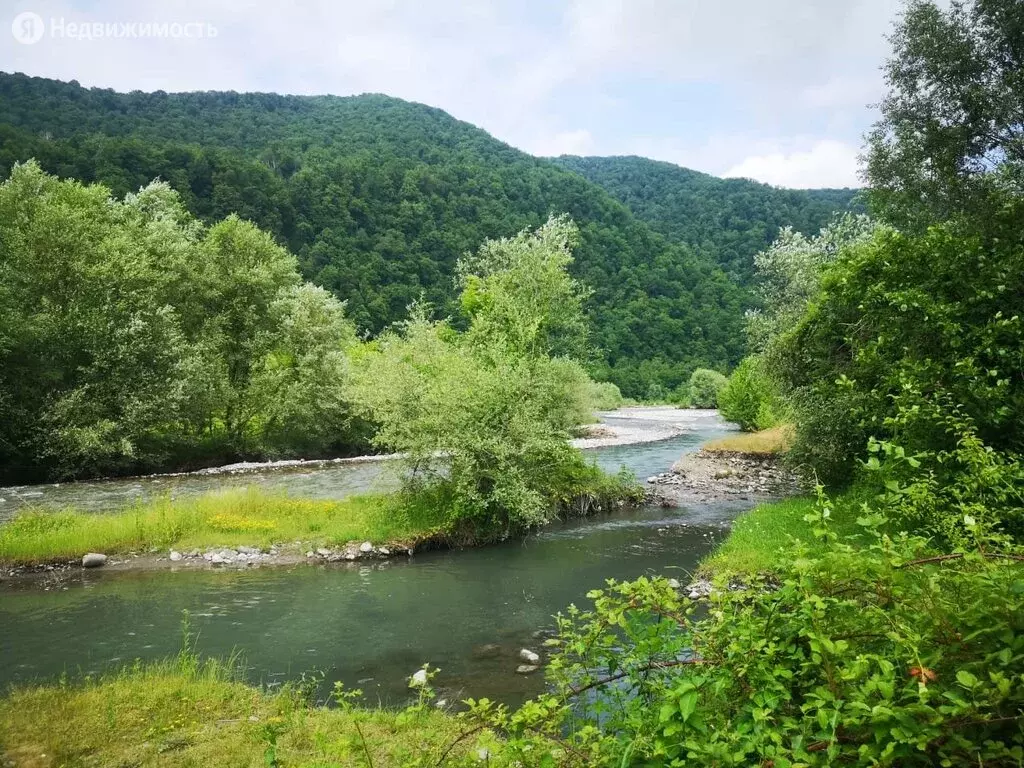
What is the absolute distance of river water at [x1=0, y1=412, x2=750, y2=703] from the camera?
10703 millimetres

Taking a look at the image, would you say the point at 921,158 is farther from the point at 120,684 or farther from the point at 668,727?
the point at 120,684

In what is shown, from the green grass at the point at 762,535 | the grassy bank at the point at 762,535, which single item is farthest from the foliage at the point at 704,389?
the green grass at the point at 762,535

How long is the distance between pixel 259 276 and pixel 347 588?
101 feet

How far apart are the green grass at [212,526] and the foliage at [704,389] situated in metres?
78.7

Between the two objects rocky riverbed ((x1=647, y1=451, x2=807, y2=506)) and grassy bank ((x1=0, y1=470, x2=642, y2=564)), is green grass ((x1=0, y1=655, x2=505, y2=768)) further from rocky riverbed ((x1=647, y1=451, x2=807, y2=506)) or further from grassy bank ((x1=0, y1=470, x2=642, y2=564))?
rocky riverbed ((x1=647, y1=451, x2=807, y2=506))

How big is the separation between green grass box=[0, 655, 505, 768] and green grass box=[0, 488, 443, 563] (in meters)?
9.28

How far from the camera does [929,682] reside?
2.71m

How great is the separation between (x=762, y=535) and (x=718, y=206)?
135m

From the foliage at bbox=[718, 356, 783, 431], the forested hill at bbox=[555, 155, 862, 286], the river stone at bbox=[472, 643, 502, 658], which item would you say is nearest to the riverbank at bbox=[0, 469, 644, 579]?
the river stone at bbox=[472, 643, 502, 658]

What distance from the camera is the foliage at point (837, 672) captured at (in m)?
2.52

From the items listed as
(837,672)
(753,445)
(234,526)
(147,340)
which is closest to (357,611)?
(234,526)

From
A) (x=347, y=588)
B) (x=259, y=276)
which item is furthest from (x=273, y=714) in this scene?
(x=259, y=276)

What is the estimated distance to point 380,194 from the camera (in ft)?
351

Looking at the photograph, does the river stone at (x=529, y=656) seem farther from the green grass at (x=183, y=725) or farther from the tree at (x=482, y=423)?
the tree at (x=482, y=423)
